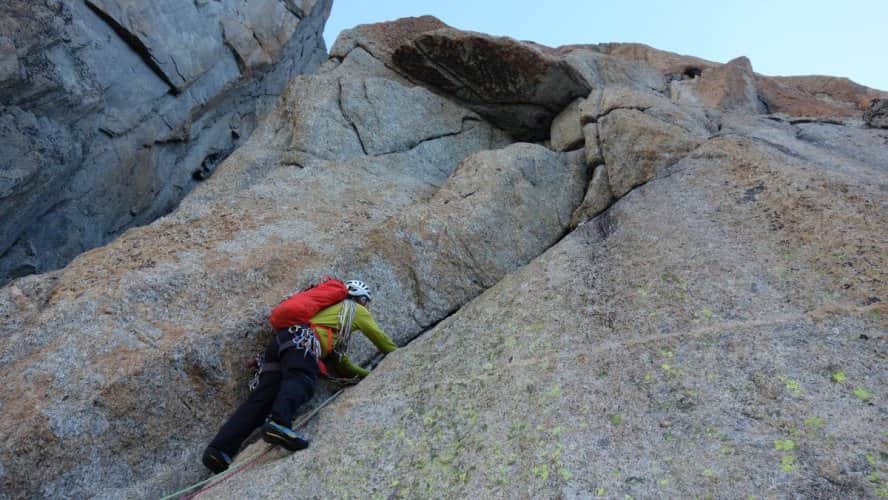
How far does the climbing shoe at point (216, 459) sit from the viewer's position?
7.10 m

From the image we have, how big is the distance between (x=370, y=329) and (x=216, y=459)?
218 cm

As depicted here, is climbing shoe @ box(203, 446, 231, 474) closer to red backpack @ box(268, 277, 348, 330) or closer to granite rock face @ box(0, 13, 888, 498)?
granite rock face @ box(0, 13, 888, 498)

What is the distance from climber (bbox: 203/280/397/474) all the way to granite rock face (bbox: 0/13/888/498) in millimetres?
255

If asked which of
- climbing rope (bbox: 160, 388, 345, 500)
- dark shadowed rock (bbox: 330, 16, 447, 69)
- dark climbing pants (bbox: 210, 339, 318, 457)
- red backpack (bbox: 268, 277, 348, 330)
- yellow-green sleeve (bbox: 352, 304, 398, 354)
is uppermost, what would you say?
dark shadowed rock (bbox: 330, 16, 447, 69)

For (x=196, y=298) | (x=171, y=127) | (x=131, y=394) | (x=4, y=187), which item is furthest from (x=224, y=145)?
(x=131, y=394)

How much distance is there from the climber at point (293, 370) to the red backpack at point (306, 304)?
0.07m

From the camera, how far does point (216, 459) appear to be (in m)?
7.10

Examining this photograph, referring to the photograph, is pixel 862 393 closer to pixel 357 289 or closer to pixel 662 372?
pixel 662 372

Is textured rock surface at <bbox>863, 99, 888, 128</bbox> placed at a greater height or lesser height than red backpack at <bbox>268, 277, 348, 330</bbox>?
greater

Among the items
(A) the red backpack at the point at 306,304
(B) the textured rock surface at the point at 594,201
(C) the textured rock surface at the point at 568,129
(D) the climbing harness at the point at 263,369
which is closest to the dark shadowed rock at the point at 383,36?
(C) the textured rock surface at the point at 568,129

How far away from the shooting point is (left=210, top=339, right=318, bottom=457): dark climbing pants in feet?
23.2

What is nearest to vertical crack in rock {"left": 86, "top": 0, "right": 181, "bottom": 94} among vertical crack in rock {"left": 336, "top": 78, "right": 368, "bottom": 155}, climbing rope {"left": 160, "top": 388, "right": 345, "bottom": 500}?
vertical crack in rock {"left": 336, "top": 78, "right": 368, "bottom": 155}

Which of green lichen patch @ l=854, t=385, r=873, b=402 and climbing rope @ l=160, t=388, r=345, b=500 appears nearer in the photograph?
green lichen patch @ l=854, t=385, r=873, b=402

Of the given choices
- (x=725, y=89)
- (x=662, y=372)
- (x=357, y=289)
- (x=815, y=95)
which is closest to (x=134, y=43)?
(x=357, y=289)
